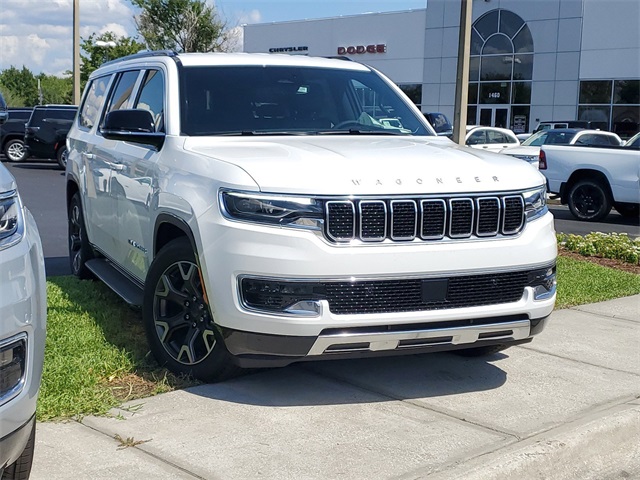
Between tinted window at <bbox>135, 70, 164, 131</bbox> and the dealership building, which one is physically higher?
the dealership building

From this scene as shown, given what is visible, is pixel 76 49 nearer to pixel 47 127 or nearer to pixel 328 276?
pixel 47 127

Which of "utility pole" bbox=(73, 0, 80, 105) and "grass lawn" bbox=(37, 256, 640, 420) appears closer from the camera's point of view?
"grass lawn" bbox=(37, 256, 640, 420)

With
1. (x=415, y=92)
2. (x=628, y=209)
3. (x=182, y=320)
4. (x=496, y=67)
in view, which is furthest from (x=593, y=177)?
(x=415, y=92)

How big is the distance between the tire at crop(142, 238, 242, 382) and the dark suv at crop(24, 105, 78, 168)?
64.8 feet

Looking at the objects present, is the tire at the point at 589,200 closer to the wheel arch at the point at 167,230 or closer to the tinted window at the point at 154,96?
the tinted window at the point at 154,96

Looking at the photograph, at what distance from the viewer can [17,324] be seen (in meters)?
2.82

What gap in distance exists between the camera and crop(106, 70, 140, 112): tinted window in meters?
6.50

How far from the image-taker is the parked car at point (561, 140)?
55.7ft

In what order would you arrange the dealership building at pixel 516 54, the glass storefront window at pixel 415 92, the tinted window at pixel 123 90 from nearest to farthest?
the tinted window at pixel 123 90 → the dealership building at pixel 516 54 → the glass storefront window at pixel 415 92

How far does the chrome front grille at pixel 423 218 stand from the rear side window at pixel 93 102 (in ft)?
11.9

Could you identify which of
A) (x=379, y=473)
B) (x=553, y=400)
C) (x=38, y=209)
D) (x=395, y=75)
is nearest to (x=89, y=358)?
(x=379, y=473)

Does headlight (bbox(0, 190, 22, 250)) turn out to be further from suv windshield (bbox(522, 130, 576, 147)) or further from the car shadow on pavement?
suv windshield (bbox(522, 130, 576, 147))

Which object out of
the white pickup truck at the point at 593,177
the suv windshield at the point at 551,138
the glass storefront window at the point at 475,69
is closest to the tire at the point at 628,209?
the white pickup truck at the point at 593,177

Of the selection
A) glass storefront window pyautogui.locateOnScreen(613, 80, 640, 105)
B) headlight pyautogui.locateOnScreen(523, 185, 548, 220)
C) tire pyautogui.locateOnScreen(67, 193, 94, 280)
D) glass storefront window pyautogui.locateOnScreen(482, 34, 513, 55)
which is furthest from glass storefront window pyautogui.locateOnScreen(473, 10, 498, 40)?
headlight pyautogui.locateOnScreen(523, 185, 548, 220)
